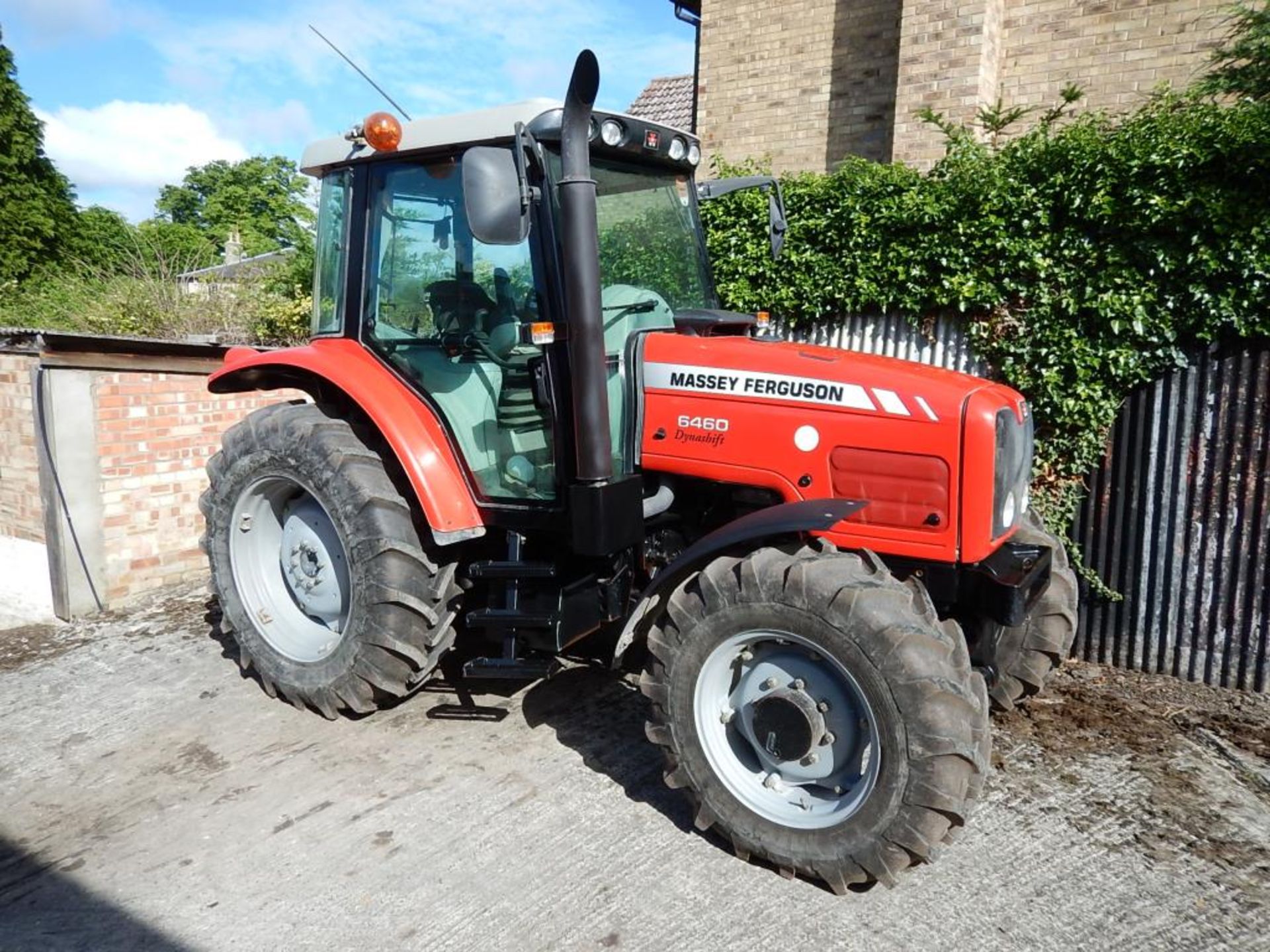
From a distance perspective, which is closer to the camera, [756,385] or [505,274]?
[756,385]

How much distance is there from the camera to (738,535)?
9.72 ft

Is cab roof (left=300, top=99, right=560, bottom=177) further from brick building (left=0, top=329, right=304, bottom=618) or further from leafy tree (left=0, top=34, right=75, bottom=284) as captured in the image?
leafy tree (left=0, top=34, right=75, bottom=284)

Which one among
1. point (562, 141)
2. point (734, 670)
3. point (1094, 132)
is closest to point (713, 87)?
point (1094, 132)

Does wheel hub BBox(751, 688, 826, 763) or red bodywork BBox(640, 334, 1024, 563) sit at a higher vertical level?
red bodywork BBox(640, 334, 1024, 563)

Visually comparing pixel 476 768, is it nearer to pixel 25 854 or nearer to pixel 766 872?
pixel 766 872

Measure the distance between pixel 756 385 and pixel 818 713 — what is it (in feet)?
3.74

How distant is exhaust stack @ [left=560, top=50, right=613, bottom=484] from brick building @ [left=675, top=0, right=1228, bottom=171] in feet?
17.4

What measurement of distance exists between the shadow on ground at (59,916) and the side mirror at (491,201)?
2289mm

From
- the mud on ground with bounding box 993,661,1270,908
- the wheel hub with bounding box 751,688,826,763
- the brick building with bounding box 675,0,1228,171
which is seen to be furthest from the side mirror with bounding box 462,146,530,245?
the brick building with bounding box 675,0,1228,171

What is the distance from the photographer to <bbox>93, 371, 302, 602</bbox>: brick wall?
5.50 metres

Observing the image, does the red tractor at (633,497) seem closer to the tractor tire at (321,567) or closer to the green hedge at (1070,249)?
the tractor tire at (321,567)

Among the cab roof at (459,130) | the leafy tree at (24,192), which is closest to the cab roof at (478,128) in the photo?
the cab roof at (459,130)

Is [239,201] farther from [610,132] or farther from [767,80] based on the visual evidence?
[610,132]

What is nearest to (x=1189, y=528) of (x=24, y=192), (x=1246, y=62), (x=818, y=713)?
(x=818, y=713)
